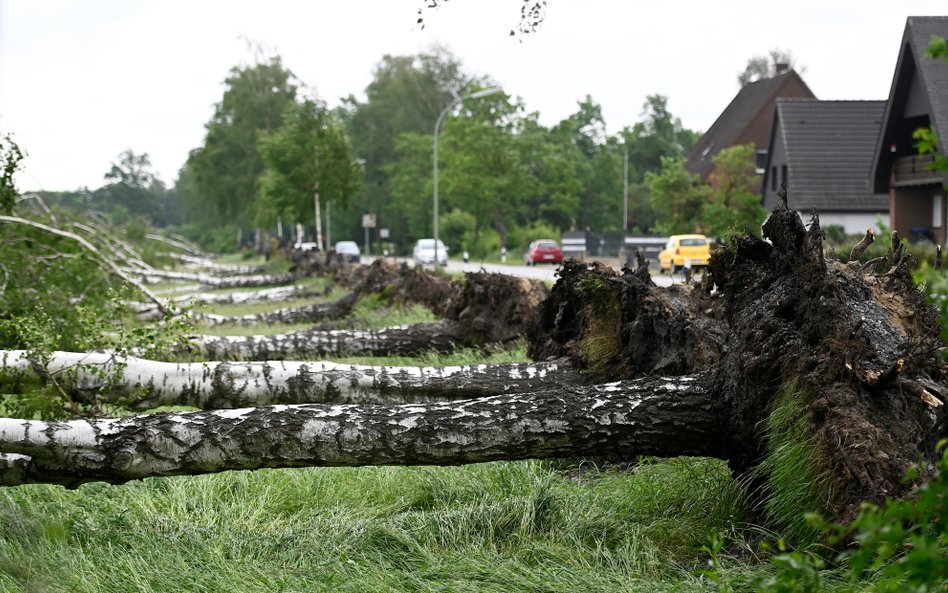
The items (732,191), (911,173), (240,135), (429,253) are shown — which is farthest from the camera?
(240,135)

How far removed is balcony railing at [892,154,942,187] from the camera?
3375cm

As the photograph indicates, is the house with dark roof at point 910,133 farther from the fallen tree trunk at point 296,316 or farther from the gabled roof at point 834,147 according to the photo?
the fallen tree trunk at point 296,316

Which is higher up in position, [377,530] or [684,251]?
[684,251]

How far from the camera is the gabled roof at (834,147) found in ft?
134

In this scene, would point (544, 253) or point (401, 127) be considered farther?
point (401, 127)

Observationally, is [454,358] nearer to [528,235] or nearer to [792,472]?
[792,472]

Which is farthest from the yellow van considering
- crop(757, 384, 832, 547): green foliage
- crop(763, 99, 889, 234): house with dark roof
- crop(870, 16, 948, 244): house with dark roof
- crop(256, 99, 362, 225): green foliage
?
crop(757, 384, 832, 547): green foliage

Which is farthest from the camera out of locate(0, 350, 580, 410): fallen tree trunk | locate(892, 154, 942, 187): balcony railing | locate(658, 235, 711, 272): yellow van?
locate(658, 235, 711, 272): yellow van

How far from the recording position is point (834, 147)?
1671 inches

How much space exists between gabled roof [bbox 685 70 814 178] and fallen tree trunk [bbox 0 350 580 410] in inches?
1195

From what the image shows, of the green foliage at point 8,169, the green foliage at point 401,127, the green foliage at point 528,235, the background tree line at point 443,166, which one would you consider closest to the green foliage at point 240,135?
the background tree line at point 443,166

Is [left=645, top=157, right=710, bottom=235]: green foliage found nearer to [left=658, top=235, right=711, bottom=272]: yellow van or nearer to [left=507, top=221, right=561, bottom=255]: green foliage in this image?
[left=658, top=235, right=711, bottom=272]: yellow van

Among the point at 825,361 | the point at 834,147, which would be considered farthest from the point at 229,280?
the point at 825,361

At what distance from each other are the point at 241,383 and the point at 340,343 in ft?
12.7
